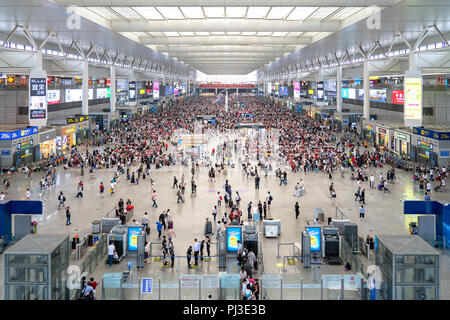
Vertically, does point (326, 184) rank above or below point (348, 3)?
below

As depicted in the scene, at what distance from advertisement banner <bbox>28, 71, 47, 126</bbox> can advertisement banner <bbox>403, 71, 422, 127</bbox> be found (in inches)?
866

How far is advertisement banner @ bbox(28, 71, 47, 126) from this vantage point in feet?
82.5

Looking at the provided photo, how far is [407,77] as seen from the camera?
979 inches

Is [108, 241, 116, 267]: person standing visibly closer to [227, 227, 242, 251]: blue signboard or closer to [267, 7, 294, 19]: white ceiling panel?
[227, 227, 242, 251]: blue signboard

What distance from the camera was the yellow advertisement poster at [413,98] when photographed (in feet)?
80.3

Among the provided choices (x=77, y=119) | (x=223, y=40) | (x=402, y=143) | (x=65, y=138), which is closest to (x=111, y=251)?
(x=65, y=138)

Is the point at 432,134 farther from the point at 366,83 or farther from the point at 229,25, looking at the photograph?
the point at 229,25

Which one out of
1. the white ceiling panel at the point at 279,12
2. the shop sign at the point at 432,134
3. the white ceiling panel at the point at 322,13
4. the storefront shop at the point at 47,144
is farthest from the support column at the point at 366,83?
the storefront shop at the point at 47,144

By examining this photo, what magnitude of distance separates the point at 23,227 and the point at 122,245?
365cm

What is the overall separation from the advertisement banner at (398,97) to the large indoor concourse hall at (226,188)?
0.44 m

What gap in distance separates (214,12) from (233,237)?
64.6ft

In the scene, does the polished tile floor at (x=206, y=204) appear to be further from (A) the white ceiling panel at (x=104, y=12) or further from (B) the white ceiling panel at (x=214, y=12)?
(B) the white ceiling panel at (x=214, y=12)
